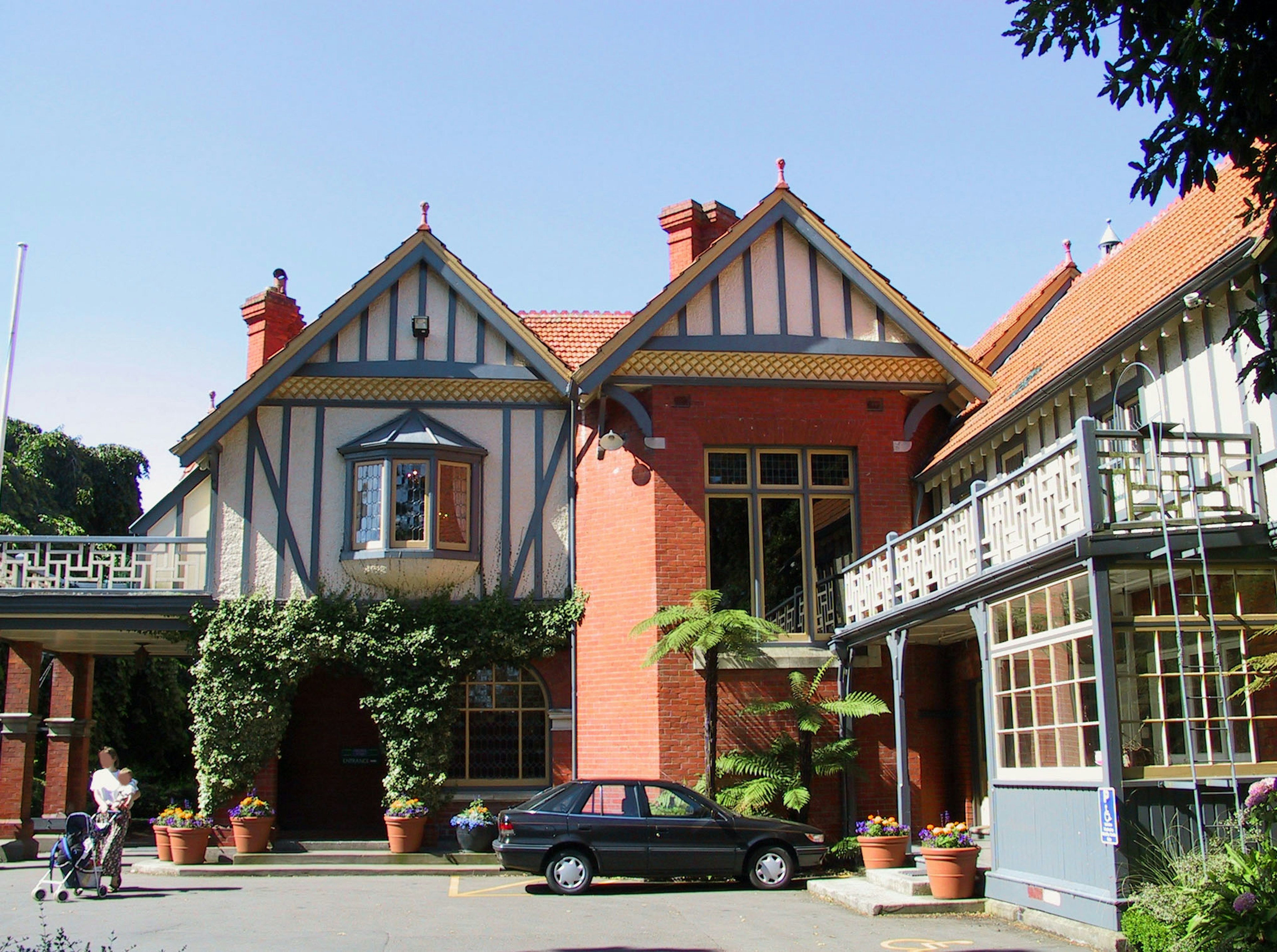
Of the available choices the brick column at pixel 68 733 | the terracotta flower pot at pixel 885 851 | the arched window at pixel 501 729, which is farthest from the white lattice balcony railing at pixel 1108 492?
the brick column at pixel 68 733

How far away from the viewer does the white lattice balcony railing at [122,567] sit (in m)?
18.8

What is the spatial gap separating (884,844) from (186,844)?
9.70 metres

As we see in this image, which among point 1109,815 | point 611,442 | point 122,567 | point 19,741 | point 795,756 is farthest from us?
point 19,741

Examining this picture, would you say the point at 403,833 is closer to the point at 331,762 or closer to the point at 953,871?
the point at 331,762

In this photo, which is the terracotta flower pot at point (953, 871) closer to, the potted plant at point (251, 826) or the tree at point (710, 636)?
the tree at point (710, 636)

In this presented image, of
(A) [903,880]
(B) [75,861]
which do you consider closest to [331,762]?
(B) [75,861]

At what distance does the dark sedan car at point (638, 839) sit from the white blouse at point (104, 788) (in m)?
4.32

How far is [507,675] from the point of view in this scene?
65.0 ft

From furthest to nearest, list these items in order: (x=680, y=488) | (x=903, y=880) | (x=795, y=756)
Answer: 1. (x=680, y=488)
2. (x=795, y=756)
3. (x=903, y=880)

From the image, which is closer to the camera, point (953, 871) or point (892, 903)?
point (892, 903)

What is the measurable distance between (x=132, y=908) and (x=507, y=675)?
7648mm

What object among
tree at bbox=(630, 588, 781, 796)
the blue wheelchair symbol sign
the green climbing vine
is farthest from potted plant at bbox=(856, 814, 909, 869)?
the green climbing vine

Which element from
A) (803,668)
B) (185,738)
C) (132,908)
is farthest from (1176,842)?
(185,738)

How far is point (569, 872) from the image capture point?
14102 mm
